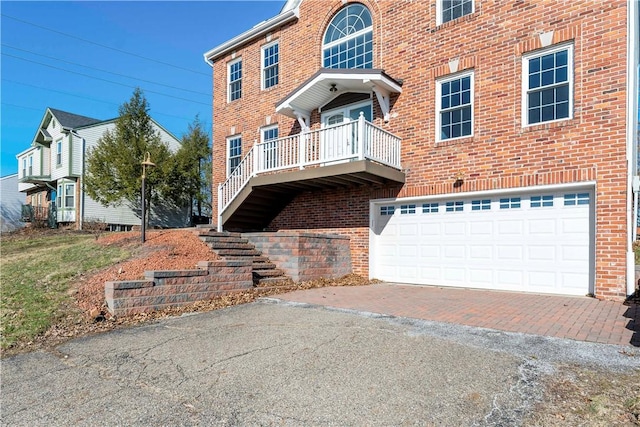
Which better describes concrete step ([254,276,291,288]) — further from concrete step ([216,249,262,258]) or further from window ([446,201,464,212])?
window ([446,201,464,212])

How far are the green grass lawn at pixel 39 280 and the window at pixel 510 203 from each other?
879 centimetres

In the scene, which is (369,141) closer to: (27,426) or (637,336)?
(637,336)

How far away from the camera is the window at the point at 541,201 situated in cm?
864

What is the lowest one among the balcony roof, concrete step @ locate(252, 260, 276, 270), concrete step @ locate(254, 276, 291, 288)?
concrete step @ locate(254, 276, 291, 288)

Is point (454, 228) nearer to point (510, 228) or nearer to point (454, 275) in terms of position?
point (454, 275)

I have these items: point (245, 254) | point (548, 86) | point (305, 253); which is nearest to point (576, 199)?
point (548, 86)

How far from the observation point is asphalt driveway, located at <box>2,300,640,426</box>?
313 cm

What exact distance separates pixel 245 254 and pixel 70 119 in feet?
74.6

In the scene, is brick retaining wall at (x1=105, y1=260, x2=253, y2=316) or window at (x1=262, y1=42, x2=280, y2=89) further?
window at (x1=262, y1=42, x2=280, y2=89)

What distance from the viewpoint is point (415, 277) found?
1069cm

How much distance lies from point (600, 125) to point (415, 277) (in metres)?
5.38

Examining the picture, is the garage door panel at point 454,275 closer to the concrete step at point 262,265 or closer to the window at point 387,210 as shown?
the window at point 387,210

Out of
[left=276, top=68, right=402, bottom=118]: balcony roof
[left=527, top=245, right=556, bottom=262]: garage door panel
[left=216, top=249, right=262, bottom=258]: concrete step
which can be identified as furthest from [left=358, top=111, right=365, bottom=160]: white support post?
[left=527, top=245, right=556, bottom=262]: garage door panel

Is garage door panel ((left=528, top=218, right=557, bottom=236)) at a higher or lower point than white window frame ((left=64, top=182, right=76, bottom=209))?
lower
